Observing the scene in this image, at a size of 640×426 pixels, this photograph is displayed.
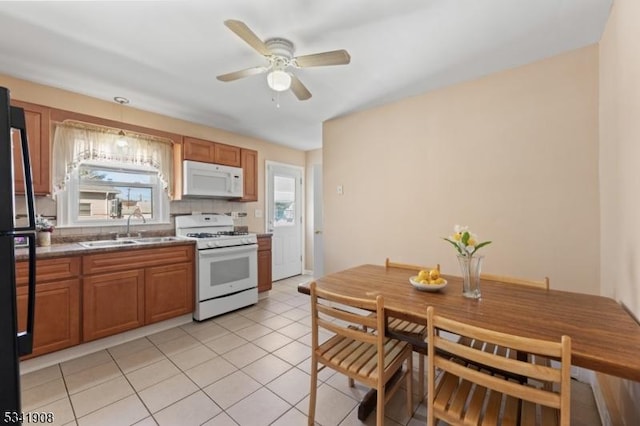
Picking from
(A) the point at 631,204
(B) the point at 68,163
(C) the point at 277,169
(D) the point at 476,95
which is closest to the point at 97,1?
(B) the point at 68,163

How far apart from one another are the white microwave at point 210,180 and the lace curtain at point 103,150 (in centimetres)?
27

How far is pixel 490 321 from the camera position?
119cm

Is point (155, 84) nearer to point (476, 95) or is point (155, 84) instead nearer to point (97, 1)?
point (97, 1)

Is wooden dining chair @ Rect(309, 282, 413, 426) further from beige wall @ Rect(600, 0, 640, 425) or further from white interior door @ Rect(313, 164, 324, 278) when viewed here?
white interior door @ Rect(313, 164, 324, 278)

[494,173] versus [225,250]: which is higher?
[494,173]

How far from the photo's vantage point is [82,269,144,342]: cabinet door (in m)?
2.36

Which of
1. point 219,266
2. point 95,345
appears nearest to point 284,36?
point 219,266

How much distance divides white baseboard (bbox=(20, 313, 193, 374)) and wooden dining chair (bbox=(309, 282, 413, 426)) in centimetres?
207

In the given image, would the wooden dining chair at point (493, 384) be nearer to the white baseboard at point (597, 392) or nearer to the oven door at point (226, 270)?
the white baseboard at point (597, 392)

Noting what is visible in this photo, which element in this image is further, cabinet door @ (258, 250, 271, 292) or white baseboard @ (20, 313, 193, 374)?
cabinet door @ (258, 250, 271, 292)

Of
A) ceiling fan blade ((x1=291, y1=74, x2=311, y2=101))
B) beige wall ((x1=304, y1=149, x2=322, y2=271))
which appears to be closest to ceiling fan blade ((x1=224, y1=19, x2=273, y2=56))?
ceiling fan blade ((x1=291, y1=74, x2=311, y2=101))

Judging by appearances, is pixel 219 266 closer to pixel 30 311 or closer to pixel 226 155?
pixel 226 155

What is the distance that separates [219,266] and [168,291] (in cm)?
57

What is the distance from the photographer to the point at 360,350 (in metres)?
1.56
